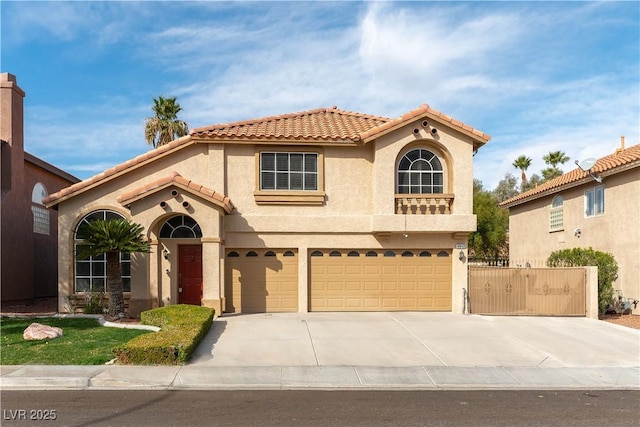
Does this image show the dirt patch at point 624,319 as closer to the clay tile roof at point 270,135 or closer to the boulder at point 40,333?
the clay tile roof at point 270,135

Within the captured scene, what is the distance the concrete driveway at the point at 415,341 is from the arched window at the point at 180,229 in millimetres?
2982

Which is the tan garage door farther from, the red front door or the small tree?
the small tree

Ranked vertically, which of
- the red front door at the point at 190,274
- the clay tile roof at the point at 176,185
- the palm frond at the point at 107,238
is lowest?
the red front door at the point at 190,274

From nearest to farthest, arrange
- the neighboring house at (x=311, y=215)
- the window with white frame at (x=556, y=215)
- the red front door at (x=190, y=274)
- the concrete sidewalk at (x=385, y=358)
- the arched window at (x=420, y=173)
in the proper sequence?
the concrete sidewalk at (x=385, y=358) → the neighboring house at (x=311, y=215) → the red front door at (x=190, y=274) → the arched window at (x=420, y=173) → the window with white frame at (x=556, y=215)

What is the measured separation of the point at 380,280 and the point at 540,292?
526cm

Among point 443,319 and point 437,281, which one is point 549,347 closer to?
point 443,319

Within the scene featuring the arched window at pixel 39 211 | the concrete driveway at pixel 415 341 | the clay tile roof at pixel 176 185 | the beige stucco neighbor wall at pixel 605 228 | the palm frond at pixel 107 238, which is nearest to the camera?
the concrete driveway at pixel 415 341

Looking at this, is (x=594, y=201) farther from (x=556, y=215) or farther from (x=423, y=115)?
(x=423, y=115)

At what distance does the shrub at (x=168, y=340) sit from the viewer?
35.0 feet

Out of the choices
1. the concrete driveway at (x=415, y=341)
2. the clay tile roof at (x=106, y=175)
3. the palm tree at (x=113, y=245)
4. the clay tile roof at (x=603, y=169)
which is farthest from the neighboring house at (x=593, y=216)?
the palm tree at (x=113, y=245)

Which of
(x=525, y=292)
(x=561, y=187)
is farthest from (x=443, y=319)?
(x=561, y=187)

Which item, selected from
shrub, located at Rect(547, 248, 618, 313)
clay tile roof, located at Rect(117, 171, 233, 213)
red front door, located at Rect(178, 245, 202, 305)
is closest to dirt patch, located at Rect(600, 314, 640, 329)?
shrub, located at Rect(547, 248, 618, 313)

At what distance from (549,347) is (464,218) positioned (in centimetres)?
561

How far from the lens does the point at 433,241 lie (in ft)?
60.0
